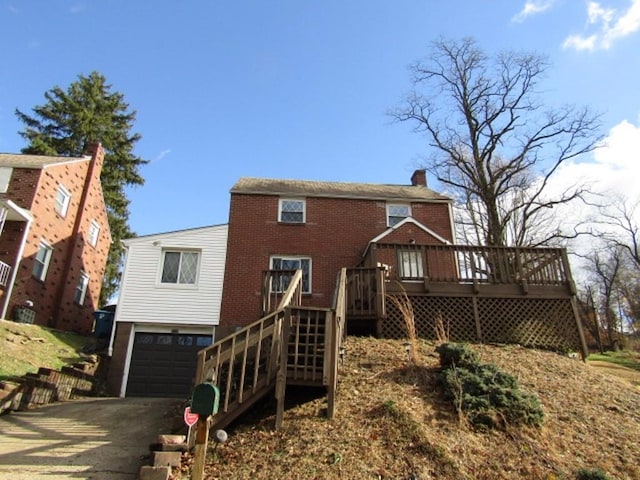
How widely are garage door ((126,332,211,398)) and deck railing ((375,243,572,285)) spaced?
7.29 metres

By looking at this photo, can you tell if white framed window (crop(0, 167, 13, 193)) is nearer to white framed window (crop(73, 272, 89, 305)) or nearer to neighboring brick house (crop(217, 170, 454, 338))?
white framed window (crop(73, 272, 89, 305))

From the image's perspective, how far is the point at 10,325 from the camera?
13867 millimetres

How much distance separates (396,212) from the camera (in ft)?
58.2

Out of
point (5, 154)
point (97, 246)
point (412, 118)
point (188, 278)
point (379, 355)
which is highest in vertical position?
point (412, 118)

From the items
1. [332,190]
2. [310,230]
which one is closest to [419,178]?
[332,190]

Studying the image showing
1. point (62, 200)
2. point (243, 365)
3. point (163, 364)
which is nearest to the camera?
point (243, 365)

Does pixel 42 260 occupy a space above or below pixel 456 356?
above

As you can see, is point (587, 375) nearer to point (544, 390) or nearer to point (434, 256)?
point (544, 390)

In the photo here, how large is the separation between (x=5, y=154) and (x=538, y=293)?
2252 centimetres

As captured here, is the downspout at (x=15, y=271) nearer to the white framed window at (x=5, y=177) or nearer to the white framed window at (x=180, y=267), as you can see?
the white framed window at (x=5, y=177)

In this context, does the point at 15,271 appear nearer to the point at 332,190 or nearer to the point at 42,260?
the point at 42,260

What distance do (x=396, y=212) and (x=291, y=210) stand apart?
4354mm

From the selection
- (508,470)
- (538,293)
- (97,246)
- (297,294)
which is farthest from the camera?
(97,246)

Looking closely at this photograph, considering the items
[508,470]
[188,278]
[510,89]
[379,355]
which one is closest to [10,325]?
[188,278]
